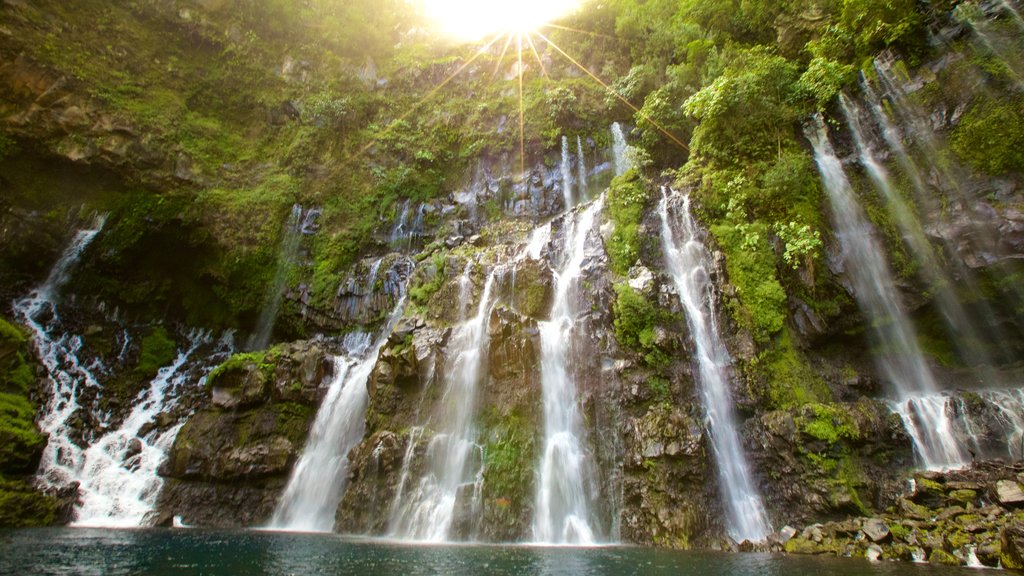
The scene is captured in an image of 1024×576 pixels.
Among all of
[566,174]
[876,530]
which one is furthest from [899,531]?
[566,174]

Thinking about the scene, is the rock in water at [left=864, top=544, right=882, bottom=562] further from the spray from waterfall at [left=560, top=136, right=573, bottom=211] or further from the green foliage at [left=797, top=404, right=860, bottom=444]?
the spray from waterfall at [left=560, top=136, right=573, bottom=211]

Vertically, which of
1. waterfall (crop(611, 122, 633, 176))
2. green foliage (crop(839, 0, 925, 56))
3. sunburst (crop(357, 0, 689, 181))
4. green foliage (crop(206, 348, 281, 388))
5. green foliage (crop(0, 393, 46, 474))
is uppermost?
sunburst (crop(357, 0, 689, 181))

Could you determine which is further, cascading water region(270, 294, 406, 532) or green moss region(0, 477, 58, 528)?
cascading water region(270, 294, 406, 532)

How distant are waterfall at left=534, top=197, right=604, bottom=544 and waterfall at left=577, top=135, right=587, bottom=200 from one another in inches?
271

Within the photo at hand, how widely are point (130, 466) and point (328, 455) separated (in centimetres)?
632

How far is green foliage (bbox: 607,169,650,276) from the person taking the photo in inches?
571

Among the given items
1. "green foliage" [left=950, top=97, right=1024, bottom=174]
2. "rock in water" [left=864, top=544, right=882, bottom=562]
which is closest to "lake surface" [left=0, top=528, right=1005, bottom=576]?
"rock in water" [left=864, top=544, right=882, bottom=562]

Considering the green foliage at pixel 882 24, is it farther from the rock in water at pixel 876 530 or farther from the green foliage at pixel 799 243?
the rock in water at pixel 876 530

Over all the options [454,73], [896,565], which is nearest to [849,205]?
[896,565]

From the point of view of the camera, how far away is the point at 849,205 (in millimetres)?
13422

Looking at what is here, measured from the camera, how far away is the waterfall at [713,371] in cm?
1041

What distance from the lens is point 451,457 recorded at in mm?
12305

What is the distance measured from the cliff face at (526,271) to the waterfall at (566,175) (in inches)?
4.3

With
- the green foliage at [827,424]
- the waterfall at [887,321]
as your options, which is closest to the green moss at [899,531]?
the green foliage at [827,424]
